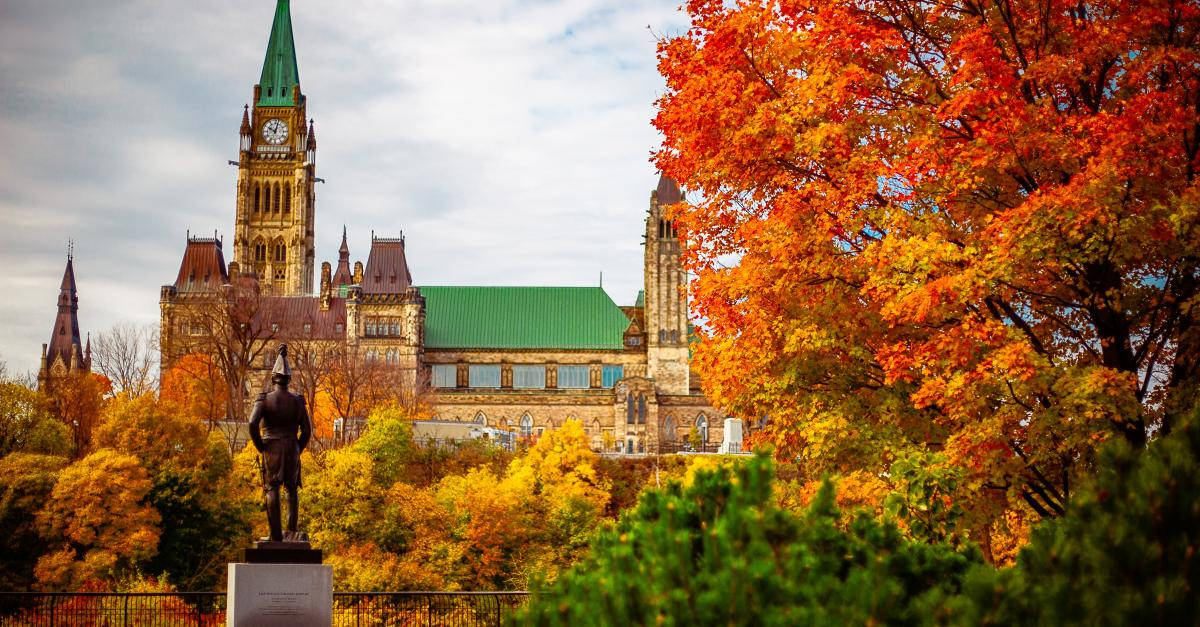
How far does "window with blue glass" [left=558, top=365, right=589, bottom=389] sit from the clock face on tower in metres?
33.3

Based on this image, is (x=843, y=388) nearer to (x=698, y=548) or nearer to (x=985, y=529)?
(x=985, y=529)

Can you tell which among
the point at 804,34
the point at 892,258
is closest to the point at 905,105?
the point at 804,34

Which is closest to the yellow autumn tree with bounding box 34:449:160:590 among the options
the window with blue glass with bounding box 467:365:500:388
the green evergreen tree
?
the green evergreen tree

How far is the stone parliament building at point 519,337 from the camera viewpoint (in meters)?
76.8

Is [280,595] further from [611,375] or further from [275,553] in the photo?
[611,375]

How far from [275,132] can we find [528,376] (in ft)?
108

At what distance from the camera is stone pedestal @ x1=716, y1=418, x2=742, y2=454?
59.4 m

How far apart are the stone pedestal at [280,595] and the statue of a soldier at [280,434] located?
3.24ft

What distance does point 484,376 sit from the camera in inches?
3157

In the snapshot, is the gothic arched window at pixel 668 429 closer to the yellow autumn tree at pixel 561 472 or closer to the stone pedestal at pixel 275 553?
the yellow autumn tree at pixel 561 472

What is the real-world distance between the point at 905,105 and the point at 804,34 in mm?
1291

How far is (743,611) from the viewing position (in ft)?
15.9

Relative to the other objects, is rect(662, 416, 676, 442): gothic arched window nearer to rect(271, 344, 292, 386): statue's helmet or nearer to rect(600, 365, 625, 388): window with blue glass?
rect(600, 365, 625, 388): window with blue glass

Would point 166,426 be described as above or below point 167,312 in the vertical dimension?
below
